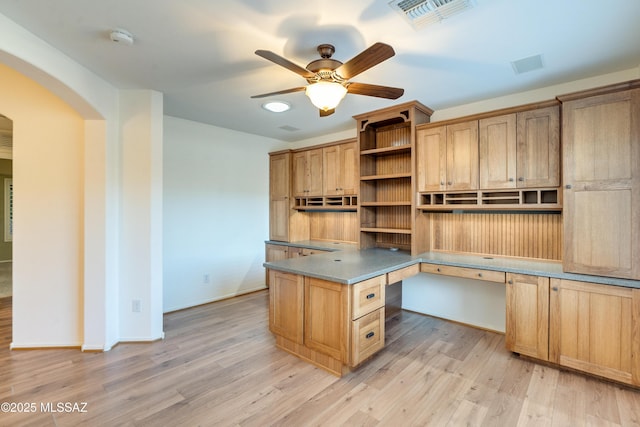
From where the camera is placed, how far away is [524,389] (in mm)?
2273

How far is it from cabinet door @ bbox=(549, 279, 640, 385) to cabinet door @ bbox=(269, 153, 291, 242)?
3582 millimetres

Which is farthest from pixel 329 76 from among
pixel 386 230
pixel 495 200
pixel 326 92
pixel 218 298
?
pixel 218 298

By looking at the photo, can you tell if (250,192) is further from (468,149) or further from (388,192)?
(468,149)

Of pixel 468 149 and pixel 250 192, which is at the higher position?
pixel 468 149

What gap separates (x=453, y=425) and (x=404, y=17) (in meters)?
2.63

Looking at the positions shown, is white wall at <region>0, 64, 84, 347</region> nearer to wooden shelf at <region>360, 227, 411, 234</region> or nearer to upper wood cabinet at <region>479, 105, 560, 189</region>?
wooden shelf at <region>360, 227, 411, 234</region>

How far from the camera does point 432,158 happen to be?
340 centimetres

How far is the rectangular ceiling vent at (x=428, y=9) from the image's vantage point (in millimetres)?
1741

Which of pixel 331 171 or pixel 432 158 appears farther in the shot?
pixel 331 171

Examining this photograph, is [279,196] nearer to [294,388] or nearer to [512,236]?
[294,388]

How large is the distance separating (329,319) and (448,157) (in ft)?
7.17

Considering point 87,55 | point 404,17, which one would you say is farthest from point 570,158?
point 87,55

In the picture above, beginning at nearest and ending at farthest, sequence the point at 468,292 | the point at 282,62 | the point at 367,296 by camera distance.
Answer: the point at 282,62
the point at 367,296
the point at 468,292

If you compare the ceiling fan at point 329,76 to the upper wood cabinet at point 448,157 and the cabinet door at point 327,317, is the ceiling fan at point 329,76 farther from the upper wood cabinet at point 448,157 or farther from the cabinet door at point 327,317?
the cabinet door at point 327,317
